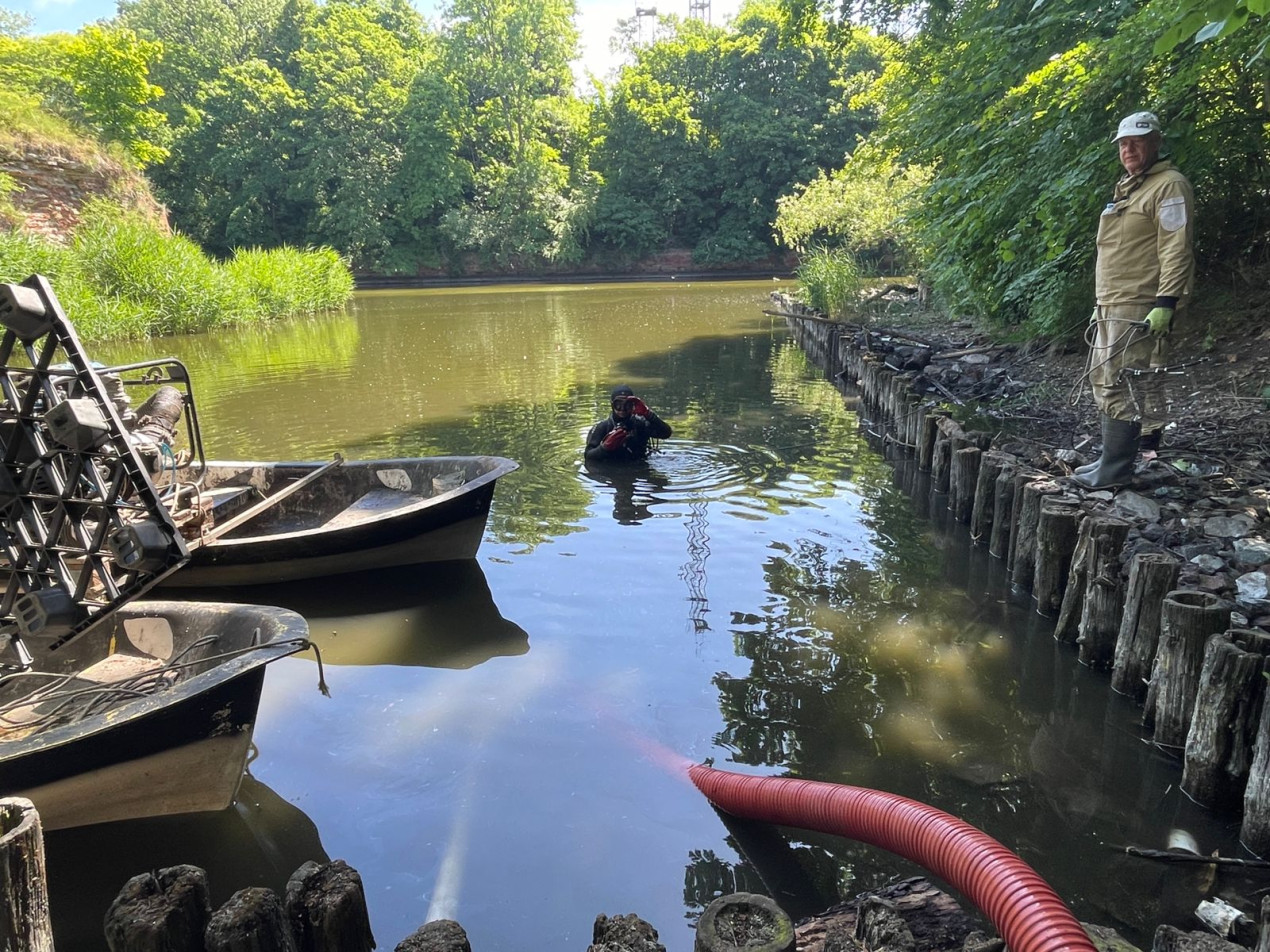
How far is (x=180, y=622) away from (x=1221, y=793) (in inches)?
207

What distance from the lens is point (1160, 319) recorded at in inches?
226

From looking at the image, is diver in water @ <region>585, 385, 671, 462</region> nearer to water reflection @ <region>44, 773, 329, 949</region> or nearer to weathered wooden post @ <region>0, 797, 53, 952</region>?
water reflection @ <region>44, 773, 329, 949</region>

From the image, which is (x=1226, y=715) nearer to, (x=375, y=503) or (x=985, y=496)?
(x=985, y=496)

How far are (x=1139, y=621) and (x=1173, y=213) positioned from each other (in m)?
2.82

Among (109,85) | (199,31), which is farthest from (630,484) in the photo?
(199,31)

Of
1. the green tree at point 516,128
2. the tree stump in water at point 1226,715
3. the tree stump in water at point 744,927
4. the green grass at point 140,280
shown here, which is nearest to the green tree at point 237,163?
the green tree at point 516,128

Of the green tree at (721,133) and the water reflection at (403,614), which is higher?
the green tree at (721,133)

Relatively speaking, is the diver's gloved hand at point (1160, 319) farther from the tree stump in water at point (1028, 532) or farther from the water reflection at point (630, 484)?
the water reflection at point (630, 484)

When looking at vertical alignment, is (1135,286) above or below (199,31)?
below

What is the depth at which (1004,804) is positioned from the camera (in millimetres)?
4082

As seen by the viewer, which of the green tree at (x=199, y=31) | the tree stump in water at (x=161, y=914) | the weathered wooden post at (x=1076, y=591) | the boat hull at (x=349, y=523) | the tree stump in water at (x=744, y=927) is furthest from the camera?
the green tree at (x=199, y=31)

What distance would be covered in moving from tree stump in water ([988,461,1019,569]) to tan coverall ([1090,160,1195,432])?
814 millimetres

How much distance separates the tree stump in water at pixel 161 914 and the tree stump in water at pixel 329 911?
0.85 feet

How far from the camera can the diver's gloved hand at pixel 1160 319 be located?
5727 millimetres
